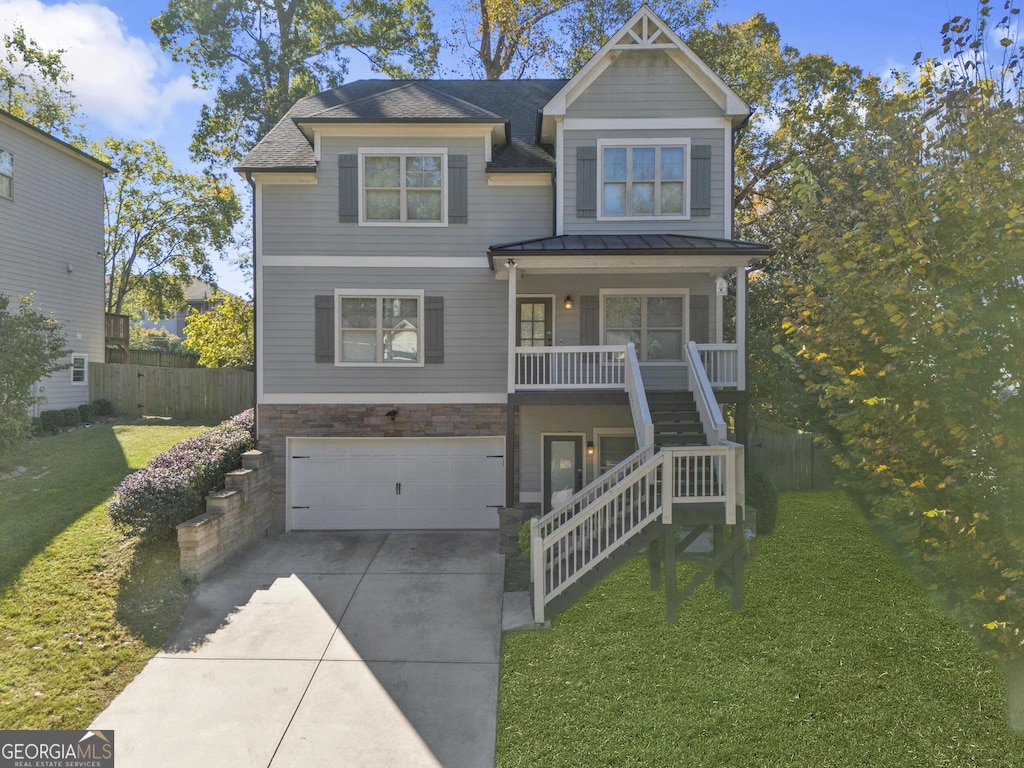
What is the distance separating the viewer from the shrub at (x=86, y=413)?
53.1 feet

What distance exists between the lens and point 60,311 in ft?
52.6

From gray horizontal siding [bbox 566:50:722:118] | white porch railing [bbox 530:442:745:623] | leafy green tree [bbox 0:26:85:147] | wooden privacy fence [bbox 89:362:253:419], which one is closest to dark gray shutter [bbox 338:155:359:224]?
gray horizontal siding [bbox 566:50:722:118]

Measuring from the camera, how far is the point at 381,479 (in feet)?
36.6

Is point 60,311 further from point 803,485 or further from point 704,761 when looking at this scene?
point 803,485

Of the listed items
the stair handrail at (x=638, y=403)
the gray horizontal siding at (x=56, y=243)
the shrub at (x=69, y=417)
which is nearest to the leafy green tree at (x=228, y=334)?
the gray horizontal siding at (x=56, y=243)

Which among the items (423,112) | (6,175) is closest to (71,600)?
(423,112)

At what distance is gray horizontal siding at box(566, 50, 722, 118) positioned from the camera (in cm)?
1065

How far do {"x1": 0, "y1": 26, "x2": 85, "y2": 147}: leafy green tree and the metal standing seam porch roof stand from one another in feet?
78.8

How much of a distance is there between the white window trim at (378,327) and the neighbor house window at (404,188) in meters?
1.43

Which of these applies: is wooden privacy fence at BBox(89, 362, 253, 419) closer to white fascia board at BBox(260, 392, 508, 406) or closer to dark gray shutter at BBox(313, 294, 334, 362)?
white fascia board at BBox(260, 392, 508, 406)

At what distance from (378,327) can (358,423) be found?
A: 1946 millimetres

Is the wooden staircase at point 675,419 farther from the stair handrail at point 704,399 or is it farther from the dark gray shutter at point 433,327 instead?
the dark gray shutter at point 433,327

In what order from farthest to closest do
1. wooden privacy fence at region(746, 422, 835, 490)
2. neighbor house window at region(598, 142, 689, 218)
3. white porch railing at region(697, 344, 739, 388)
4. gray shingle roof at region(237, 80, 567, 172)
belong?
1. wooden privacy fence at region(746, 422, 835, 490)
2. neighbor house window at region(598, 142, 689, 218)
3. gray shingle roof at region(237, 80, 567, 172)
4. white porch railing at region(697, 344, 739, 388)

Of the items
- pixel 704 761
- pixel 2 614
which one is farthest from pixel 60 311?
pixel 704 761
